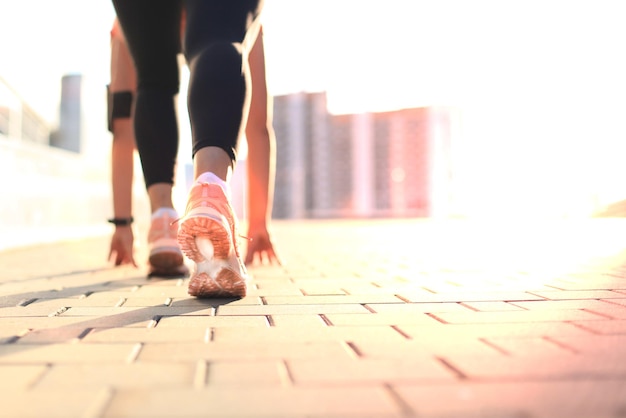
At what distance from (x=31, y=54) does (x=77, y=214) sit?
29.8 feet

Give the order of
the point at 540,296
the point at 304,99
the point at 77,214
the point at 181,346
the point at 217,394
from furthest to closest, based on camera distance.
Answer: the point at 304,99 → the point at 77,214 → the point at 540,296 → the point at 181,346 → the point at 217,394

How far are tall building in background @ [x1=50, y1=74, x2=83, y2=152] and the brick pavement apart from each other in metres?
18.8

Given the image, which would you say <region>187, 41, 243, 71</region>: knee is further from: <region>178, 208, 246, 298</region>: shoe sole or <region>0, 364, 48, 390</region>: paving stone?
<region>0, 364, 48, 390</region>: paving stone

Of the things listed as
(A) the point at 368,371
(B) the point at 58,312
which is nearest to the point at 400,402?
(A) the point at 368,371

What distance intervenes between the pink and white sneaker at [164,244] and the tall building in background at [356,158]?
162ft

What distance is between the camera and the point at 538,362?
0.86 meters

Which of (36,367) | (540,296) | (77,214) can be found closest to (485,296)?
(540,296)

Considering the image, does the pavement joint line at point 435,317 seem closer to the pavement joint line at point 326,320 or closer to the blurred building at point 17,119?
the pavement joint line at point 326,320

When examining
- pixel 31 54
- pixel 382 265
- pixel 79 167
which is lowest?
pixel 382 265

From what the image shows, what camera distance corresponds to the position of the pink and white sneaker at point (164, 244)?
1938 mm

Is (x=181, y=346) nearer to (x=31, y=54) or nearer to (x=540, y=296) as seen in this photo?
(x=540, y=296)

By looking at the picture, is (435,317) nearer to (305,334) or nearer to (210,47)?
(305,334)

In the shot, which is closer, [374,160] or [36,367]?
[36,367]

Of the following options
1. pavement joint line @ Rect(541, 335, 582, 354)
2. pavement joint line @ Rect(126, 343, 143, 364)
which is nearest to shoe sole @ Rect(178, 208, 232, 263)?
pavement joint line @ Rect(126, 343, 143, 364)
